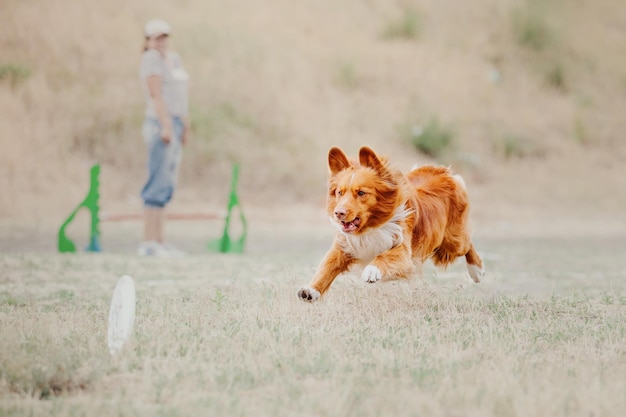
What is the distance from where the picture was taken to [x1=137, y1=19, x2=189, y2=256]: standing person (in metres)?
9.63

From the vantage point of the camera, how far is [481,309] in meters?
5.73

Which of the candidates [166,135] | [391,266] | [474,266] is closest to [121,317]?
[391,266]

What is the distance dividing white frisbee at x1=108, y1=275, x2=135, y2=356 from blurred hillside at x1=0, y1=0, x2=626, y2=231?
31.6 ft

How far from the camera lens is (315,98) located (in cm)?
1936

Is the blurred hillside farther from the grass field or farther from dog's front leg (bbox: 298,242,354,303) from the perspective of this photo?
dog's front leg (bbox: 298,242,354,303)

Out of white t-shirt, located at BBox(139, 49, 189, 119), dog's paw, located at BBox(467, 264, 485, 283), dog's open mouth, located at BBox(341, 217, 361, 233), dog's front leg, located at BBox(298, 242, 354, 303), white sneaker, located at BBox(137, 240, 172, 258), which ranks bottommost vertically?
white sneaker, located at BBox(137, 240, 172, 258)

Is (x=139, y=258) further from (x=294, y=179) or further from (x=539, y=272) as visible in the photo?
(x=294, y=179)

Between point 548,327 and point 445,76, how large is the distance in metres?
16.6

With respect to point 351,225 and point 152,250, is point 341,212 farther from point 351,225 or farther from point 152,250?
point 152,250

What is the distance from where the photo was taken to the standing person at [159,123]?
9.63 metres

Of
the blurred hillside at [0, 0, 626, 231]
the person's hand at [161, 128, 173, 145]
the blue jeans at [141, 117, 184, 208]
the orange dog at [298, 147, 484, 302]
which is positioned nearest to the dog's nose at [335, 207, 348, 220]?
the orange dog at [298, 147, 484, 302]

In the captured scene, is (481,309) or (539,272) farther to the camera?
(539,272)

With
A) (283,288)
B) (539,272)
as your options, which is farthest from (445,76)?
(283,288)

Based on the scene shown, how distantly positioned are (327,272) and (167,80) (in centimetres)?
480
